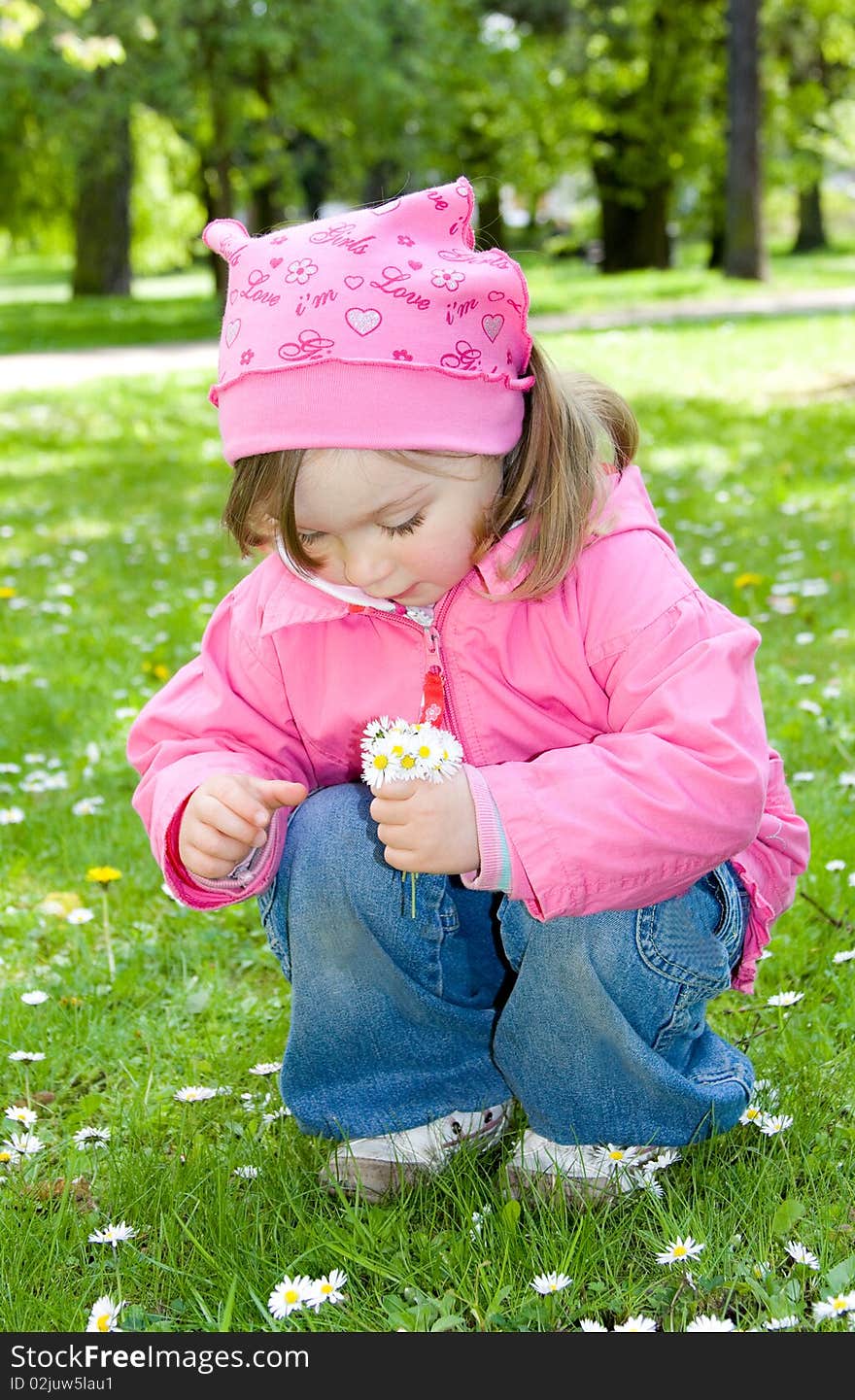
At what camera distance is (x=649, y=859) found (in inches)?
72.6

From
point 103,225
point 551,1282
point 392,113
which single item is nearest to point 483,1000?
point 551,1282

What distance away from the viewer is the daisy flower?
1.82 metres

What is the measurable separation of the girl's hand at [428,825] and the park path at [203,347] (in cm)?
1118

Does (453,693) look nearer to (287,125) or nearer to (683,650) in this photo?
(683,650)

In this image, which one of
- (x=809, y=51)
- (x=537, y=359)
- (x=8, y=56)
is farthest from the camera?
(x=809, y=51)

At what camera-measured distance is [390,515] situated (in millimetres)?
1911

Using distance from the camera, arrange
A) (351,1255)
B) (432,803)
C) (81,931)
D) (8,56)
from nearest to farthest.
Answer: (432,803) < (351,1255) < (81,931) < (8,56)

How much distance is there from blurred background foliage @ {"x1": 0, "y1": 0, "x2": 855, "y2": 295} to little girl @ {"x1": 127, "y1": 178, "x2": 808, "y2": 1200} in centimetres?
1320

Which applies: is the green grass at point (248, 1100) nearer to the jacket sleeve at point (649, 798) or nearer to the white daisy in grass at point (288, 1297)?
the white daisy in grass at point (288, 1297)

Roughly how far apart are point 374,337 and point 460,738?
0.59 metres

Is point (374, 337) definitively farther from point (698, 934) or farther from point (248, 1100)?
point (248, 1100)

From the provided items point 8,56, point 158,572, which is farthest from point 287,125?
point 158,572

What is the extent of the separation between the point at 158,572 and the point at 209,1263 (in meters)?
4.55

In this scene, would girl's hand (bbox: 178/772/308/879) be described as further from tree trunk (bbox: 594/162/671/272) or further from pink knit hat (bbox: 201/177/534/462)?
tree trunk (bbox: 594/162/671/272)
